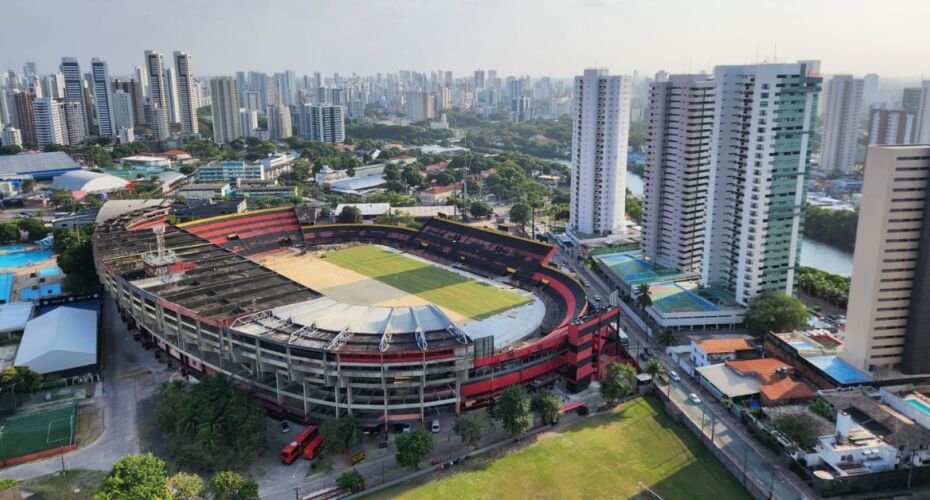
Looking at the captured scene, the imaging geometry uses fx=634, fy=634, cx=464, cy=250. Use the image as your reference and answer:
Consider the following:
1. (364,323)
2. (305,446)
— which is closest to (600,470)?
(305,446)

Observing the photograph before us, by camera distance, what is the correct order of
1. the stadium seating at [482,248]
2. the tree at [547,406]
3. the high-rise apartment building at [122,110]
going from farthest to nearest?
1. the high-rise apartment building at [122,110]
2. the stadium seating at [482,248]
3. the tree at [547,406]

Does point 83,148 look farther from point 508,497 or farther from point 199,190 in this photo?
point 508,497

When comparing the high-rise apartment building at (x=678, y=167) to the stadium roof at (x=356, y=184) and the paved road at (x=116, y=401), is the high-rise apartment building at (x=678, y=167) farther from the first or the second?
the stadium roof at (x=356, y=184)

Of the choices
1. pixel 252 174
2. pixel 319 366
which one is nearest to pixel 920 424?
pixel 319 366

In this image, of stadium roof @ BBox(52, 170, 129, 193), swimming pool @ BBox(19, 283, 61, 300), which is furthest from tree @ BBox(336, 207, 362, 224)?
stadium roof @ BBox(52, 170, 129, 193)

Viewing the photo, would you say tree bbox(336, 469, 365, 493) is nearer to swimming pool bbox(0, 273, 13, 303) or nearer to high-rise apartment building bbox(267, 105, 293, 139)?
swimming pool bbox(0, 273, 13, 303)

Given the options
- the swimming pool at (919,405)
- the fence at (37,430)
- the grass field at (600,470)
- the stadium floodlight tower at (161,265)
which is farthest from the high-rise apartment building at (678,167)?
the fence at (37,430)

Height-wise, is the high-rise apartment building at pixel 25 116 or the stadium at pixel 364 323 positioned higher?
the high-rise apartment building at pixel 25 116
